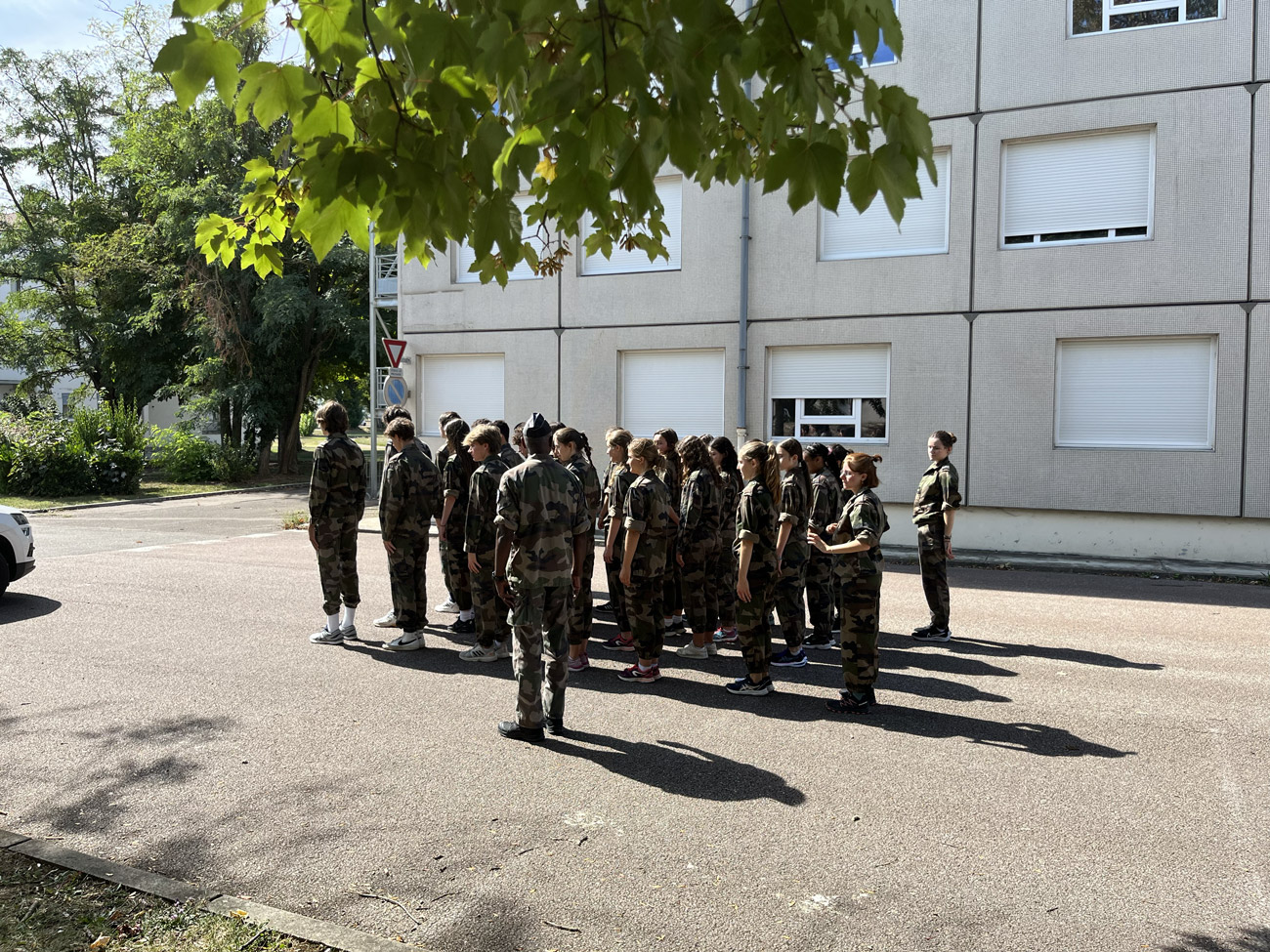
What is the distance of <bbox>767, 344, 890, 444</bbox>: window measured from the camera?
15375 mm

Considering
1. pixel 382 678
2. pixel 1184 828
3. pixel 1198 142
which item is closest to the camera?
pixel 1184 828

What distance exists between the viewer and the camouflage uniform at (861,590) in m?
6.29

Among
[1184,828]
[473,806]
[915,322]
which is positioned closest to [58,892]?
[473,806]

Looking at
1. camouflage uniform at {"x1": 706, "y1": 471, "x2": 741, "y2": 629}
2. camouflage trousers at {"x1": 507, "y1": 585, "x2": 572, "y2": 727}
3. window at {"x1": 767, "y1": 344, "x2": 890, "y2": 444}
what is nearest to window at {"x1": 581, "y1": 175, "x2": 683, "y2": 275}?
window at {"x1": 767, "y1": 344, "x2": 890, "y2": 444}

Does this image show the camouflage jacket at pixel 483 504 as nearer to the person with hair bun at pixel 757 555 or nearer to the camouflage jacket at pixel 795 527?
the person with hair bun at pixel 757 555

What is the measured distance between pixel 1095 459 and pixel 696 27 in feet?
43.3

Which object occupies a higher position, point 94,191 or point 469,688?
point 94,191

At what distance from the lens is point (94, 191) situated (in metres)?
34.0

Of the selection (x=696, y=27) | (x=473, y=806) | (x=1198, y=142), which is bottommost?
(x=473, y=806)

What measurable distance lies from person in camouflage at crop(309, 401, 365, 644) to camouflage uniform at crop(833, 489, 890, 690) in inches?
171

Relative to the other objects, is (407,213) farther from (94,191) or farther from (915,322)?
(94,191)

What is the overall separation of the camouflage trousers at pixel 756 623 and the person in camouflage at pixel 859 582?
1.70 ft

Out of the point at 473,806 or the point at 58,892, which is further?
the point at 473,806

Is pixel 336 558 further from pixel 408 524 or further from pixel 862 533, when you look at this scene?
pixel 862 533
